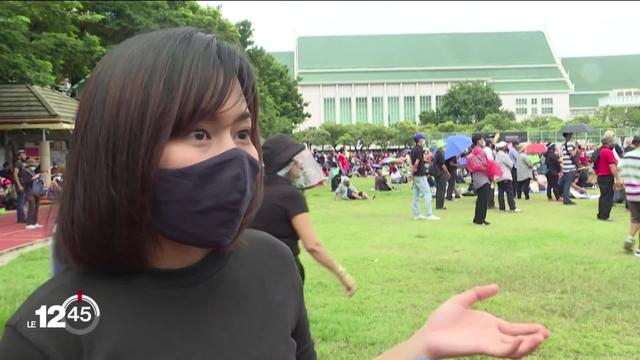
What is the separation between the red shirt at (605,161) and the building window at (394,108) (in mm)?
96371

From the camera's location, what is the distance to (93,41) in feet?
65.9

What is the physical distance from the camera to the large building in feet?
352

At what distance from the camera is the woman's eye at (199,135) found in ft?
4.16

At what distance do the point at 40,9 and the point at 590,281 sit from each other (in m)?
15.3

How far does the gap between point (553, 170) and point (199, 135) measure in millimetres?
16481

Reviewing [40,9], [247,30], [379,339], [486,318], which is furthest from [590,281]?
[247,30]

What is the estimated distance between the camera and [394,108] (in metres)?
109

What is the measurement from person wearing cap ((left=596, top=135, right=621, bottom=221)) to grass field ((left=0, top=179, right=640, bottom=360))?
395 millimetres

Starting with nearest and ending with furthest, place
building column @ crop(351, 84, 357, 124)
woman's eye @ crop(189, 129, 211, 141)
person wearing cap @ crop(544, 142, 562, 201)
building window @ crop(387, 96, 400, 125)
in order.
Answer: woman's eye @ crop(189, 129, 211, 141) < person wearing cap @ crop(544, 142, 562, 201) < building column @ crop(351, 84, 357, 124) < building window @ crop(387, 96, 400, 125)

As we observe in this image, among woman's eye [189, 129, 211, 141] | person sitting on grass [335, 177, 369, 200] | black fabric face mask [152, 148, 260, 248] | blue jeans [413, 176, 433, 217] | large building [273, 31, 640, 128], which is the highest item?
large building [273, 31, 640, 128]

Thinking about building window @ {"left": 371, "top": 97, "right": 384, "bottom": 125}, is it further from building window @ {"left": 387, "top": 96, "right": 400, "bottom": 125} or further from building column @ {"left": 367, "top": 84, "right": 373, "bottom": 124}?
building window @ {"left": 387, "top": 96, "right": 400, "bottom": 125}

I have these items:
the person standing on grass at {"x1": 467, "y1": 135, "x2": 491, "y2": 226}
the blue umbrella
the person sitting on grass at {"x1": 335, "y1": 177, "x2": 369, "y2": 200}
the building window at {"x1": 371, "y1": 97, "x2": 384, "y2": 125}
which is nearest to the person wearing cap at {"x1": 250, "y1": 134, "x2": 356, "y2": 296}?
the person standing on grass at {"x1": 467, "y1": 135, "x2": 491, "y2": 226}

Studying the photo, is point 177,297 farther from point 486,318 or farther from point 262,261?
point 486,318

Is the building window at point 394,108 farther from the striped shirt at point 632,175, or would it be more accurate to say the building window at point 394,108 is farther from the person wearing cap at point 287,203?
the person wearing cap at point 287,203
